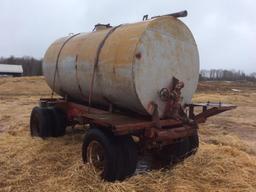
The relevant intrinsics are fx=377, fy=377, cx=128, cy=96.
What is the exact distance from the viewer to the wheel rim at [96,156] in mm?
5785

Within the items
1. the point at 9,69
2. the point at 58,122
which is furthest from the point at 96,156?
the point at 9,69

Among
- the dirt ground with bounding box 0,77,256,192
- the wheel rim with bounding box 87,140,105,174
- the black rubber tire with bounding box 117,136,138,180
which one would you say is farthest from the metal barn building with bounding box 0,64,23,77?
the black rubber tire with bounding box 117,136,138,180

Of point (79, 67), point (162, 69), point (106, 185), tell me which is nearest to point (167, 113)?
point (162, 69)

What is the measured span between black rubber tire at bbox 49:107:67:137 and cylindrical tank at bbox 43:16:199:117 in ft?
4.65

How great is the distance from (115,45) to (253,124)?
8.56 metres

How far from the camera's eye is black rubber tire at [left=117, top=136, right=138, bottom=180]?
18.0ft

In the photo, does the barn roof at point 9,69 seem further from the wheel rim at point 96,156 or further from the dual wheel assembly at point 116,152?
the wheel rim at point 96,156

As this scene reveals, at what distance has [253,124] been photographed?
13219 millimetres

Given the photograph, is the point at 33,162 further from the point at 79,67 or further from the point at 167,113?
the point at 167,113

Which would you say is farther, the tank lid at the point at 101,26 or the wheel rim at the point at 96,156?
the tank lid at the point at 101,26

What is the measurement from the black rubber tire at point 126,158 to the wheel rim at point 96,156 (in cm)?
33

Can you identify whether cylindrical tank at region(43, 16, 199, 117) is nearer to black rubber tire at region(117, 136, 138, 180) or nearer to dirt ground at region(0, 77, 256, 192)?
black rubber tire at region(117, 136, 138, 180)

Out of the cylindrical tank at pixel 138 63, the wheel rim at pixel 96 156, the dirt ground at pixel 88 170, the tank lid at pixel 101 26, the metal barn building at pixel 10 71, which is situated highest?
the tank lid at pixel 101 26

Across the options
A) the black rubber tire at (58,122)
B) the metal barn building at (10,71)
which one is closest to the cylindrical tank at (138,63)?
the black rubber tire at (58,122)
